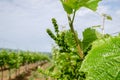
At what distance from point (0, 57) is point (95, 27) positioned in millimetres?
47440

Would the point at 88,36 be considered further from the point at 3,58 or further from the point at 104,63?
the point at 3,58

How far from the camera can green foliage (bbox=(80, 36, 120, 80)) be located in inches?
26.8

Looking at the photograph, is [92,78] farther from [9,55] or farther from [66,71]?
[9,55]

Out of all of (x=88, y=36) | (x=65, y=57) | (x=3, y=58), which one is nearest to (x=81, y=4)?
(x=88, y=36)

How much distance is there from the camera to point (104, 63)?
0.70 meters

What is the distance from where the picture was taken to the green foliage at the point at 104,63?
0.68 meters

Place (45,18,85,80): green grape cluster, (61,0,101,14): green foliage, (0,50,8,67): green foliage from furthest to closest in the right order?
(0,50,8,67): green foliage
(45,18,85,80): green grape cluster
(61,0,101,14): green foliage

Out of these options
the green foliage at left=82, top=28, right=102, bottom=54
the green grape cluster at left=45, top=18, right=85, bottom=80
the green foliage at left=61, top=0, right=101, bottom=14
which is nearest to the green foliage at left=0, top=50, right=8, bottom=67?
the green grape cluster at left=45, top=18, right=85, bottom=80

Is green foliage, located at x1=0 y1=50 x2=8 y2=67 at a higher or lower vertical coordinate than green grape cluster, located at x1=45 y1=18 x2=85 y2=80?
lower

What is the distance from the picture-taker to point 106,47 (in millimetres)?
740

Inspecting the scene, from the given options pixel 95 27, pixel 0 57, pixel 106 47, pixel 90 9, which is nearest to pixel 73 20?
pixel 90 9

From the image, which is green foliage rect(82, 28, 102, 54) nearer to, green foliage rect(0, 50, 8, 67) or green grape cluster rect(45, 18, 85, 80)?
green grape cluster rect(45, 18, 85, 80)

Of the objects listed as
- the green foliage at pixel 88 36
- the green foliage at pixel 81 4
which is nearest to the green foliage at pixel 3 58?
the green foliage at pixel 88 36

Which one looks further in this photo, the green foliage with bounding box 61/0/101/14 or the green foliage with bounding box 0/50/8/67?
the green foliage with bounding box 0/50/8/67
